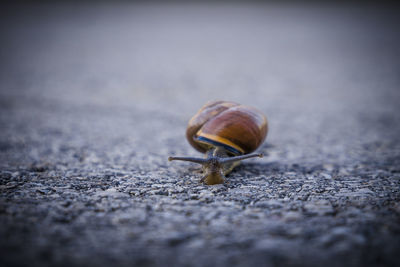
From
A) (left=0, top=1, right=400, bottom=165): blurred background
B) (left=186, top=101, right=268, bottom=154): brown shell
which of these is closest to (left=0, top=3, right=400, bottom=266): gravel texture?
(left=0, top=1, right=400, bottom=165): blurred background

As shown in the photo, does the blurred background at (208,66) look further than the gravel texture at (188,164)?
Yes

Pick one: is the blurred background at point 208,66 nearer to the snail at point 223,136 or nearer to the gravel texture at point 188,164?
the gravel texture at point 188,164

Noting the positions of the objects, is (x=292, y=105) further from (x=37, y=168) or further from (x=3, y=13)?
(x=3, y=13)

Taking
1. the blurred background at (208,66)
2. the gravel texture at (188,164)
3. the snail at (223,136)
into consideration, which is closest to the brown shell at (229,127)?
the snail at (223,136)

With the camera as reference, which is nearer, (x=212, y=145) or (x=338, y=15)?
(x=212, y=145)

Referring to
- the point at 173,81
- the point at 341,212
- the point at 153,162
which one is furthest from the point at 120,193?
the point at 173,81
